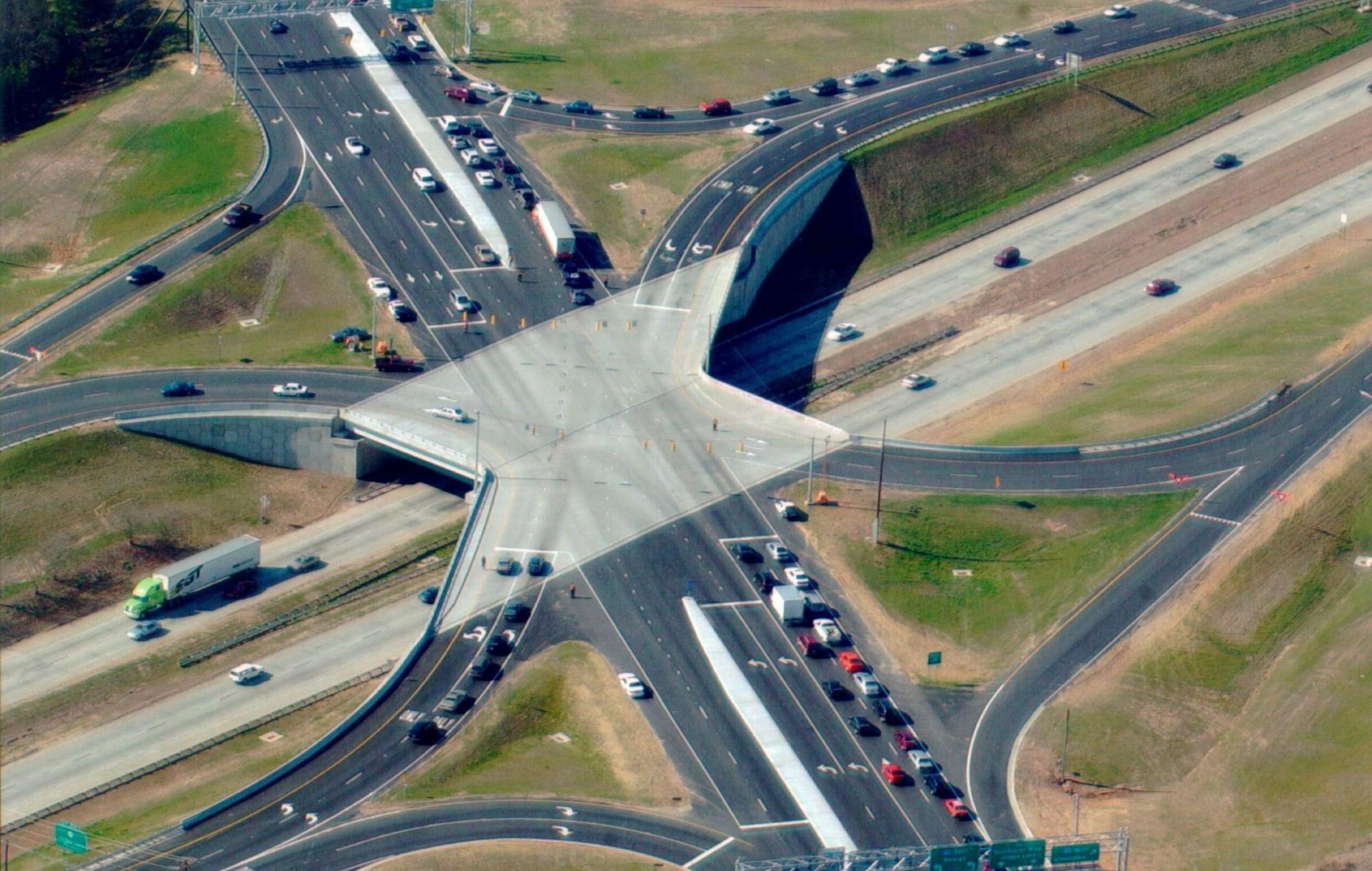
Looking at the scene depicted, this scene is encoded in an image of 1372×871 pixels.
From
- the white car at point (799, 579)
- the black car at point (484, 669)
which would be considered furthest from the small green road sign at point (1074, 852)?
the black car at point (484, 669)

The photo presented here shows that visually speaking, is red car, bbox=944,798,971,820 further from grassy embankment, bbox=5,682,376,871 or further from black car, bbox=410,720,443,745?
grassy embankment, bbox=5,682,376,871

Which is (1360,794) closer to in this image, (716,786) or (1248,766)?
(1248,766)

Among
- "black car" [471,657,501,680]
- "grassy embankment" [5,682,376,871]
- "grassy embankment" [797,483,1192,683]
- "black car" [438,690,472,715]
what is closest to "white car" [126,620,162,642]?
"grassy embankment" [5,682,376,871]

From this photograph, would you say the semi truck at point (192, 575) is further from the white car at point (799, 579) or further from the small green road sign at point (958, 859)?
the small green road sign at point (958, 859)

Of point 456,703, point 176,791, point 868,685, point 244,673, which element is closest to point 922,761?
point 868,685

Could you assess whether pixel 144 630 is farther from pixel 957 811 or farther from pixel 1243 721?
pixel 1243 721

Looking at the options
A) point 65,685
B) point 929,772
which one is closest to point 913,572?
point 929,772
